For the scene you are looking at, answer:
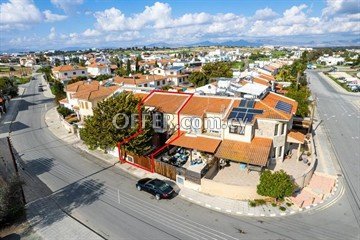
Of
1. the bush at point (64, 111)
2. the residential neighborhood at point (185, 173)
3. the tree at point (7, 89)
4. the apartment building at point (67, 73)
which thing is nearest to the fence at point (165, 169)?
the residential neighborhood at point (185, 173)

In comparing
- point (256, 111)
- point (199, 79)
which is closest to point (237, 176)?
point (256, 111)

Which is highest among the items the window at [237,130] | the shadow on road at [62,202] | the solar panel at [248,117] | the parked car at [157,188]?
the solar panel at [248,117]

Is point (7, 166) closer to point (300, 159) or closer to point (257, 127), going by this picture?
point (257, 127)

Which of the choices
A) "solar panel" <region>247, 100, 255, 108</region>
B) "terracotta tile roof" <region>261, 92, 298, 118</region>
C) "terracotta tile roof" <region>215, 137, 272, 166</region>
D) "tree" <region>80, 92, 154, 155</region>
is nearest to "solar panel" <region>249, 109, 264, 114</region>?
"solar panel" <region>247, 100, 255, 108</region>

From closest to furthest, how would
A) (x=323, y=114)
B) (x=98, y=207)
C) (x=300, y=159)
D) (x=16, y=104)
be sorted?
(x=98, y=207) → (x=300, y=159) → (x=323, y=114) → (x=16, y=104)

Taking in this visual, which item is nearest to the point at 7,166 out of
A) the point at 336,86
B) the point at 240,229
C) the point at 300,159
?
the point at 240,229

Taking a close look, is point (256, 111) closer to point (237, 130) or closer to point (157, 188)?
point (237, 130)

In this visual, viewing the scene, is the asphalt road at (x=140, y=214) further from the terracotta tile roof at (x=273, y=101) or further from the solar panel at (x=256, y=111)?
Result: the terracotta tile roof at (x=273, y=101)

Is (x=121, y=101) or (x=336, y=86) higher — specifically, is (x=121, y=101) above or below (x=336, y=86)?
above
